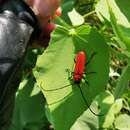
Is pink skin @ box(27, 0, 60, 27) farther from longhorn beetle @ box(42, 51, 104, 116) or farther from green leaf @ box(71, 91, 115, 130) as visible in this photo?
green leaf @ box(71, 91, 115, 130)

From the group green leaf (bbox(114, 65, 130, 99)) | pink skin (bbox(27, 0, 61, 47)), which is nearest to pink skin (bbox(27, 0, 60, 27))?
pink skin (bbox(27, 0, 61, 47))

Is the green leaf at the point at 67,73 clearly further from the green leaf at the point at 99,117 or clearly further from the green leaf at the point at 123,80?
the green leaf at the point at 99,117

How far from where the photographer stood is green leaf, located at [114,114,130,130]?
98 centimetres

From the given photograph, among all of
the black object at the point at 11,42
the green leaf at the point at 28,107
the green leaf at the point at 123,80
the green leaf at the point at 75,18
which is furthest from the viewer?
the green leaf at the point at 28,107

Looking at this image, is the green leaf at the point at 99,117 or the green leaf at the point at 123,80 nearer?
the green leaf at the point at 123,80

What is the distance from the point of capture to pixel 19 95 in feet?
3.32

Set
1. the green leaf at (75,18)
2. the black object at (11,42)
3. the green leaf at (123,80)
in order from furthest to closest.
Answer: the green leaf at (75,18) < the green leaf at (123,80) < the black object at (11,42)

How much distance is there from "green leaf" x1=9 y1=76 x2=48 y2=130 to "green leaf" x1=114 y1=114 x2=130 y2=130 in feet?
0.50

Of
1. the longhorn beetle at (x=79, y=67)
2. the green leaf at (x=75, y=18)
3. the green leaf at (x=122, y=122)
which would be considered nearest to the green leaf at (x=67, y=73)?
the longhorn beetle at (x=79, y=67)

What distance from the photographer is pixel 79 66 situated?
2.55ft

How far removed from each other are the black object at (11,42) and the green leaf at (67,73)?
55 millimetres

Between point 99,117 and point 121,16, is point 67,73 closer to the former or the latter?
point 121,16

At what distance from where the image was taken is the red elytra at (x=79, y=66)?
29.4 inches

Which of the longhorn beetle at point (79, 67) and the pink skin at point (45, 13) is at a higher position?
the pink skin at point (45, 13)
